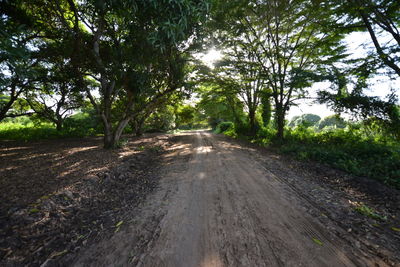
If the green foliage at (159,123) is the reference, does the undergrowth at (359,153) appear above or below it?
below

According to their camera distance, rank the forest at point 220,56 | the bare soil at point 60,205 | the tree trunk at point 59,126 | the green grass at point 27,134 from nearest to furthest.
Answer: the bare soil at point 60,205, the forest at point 220,56, the green grass at point 27,134, the tree trunk at point 59,126

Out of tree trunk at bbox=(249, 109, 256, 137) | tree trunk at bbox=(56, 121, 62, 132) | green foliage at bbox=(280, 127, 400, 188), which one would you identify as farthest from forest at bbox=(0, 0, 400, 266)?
tree trunk at bbox=(56, 121, 62, 132)

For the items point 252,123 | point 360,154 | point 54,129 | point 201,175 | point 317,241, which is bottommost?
point 317,241

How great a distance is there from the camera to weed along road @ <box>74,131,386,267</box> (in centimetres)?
186

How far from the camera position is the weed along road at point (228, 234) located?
1.86 meters

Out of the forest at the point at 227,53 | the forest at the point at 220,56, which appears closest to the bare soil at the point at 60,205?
the forest at the point at 220,56

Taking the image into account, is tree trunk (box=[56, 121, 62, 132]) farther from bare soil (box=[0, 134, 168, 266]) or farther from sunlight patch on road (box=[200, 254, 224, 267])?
sunlight patch on road (box=[200, 254, 224, 267])

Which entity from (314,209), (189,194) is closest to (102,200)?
(189,194)

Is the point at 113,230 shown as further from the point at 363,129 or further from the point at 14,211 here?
the point at 363,129

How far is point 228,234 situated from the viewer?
2260 millimetres

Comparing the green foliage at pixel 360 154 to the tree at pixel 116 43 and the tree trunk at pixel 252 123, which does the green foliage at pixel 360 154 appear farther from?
the tree at pixel 116 43

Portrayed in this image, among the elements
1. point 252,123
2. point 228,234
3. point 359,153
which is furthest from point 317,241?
point 252,123

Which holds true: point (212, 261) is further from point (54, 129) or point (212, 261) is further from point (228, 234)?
point (54, 129)

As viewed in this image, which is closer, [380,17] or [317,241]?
[317,241]
